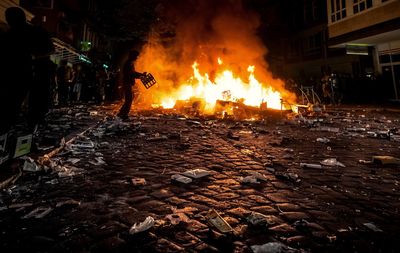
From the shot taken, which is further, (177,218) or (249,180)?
(249,180)

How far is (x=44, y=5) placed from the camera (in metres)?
22.0

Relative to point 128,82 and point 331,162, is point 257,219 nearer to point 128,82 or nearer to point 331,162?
point 331,162

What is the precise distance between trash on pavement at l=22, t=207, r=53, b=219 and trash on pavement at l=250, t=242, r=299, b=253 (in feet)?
7.30

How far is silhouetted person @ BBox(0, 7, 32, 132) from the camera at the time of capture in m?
3.76

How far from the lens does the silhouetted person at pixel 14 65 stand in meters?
3.76

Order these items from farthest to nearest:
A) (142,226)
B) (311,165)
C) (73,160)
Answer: (73,160), (311,165), (142,226)

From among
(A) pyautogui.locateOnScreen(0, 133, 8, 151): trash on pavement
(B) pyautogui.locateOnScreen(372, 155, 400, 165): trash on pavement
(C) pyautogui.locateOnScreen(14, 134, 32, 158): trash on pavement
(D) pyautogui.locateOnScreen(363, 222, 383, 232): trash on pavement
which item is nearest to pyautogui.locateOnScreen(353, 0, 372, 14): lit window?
(B) pyautogui.locateOnScreen(372, 155, 400, 165): trash on pavement

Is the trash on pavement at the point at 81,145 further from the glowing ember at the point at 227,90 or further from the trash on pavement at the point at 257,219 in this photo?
the glowing ember at the point at 227,90

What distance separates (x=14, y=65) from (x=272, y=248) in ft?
14.1

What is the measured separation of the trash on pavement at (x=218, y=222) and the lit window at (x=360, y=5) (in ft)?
65.4

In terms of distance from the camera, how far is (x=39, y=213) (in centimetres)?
277

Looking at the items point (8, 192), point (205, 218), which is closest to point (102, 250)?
point (205, 218)

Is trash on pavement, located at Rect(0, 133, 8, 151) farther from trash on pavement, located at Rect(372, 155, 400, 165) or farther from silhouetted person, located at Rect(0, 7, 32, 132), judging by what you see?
trash on pavement, located at Rect(372, 155, 400, 165)

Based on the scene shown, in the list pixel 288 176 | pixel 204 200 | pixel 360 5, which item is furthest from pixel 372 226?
pixel 360 5
